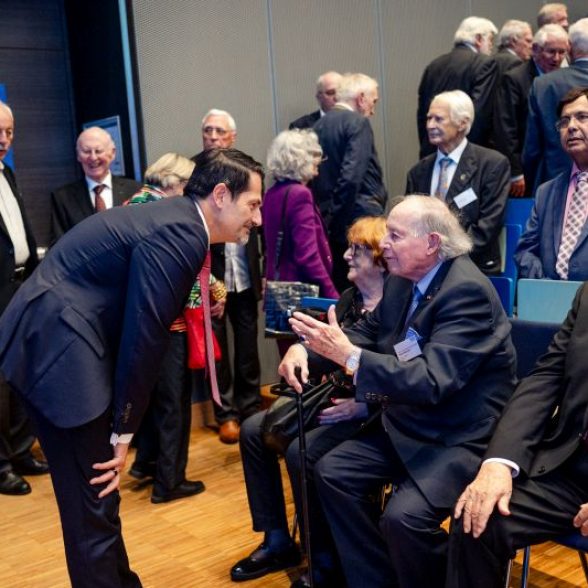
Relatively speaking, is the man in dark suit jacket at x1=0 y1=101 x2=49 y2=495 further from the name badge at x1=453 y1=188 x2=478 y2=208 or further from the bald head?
the name badge at x1=453 y1=188 x2=478 y2=208

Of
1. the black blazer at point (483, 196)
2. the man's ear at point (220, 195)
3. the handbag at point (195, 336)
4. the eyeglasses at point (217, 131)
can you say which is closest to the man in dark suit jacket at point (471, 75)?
the black blazer at point (483, 196)

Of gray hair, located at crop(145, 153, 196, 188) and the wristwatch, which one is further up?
gray hair, located at crop(145, 153, 196, 188)

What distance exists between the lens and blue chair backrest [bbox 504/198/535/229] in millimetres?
4738

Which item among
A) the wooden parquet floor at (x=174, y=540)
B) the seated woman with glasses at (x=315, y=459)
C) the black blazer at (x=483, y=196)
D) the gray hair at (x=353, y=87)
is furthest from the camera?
the gray hair at (x=353, y=87)

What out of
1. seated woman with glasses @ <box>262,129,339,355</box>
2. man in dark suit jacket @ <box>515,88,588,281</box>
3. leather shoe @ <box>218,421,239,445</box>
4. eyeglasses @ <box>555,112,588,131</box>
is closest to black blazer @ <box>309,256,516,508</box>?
man in dark suit jacket @ <box>515,88,588,281</box>

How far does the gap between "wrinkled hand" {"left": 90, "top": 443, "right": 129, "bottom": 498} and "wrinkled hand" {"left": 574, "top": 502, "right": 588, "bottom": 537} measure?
3.97ft

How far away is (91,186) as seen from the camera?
4.63 metres

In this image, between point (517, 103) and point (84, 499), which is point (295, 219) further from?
point (84, 499)

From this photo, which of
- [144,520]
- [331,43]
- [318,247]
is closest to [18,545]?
[144,520]

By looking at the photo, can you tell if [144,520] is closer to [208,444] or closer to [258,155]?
[208,444]

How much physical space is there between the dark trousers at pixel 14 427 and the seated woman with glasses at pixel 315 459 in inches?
69.6

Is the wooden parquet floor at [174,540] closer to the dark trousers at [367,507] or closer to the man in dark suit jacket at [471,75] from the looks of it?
the dark trousers at [367,507]

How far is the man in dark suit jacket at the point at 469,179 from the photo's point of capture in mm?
4539

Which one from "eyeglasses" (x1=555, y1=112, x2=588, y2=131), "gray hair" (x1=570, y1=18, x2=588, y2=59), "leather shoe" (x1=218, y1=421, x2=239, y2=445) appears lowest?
"leather shoe" (x1=218, y1=421, x2=239, y2=445)
